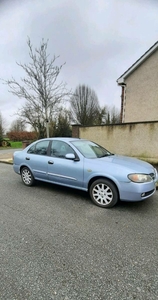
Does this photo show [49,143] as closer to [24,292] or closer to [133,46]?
[24,292]

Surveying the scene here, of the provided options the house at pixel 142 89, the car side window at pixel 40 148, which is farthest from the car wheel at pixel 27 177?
the house at pixel 142 89

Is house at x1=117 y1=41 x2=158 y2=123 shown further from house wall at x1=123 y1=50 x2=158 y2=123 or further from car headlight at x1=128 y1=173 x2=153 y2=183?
car headlight at x1=128 y1=173 x2=153 y2=183

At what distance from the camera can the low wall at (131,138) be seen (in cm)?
733

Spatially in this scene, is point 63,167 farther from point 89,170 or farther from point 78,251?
point 78,251

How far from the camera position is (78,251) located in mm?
2074

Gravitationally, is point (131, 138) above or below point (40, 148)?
above

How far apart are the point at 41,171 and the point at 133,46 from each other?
1128 cm

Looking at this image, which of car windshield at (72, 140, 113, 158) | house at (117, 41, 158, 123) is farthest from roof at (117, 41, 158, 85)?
car windshield at (72, 140, 113, 158)

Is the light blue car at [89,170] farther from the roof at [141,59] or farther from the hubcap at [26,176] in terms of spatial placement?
the roof at [141,59]

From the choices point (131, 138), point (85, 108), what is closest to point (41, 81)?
point (131, 138)

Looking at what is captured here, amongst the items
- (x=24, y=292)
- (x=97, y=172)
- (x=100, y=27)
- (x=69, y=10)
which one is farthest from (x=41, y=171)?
(x=100, y=27)

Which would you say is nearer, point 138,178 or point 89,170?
point 138,178

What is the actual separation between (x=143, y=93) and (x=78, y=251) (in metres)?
9.89

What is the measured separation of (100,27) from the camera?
8570 millimetres
